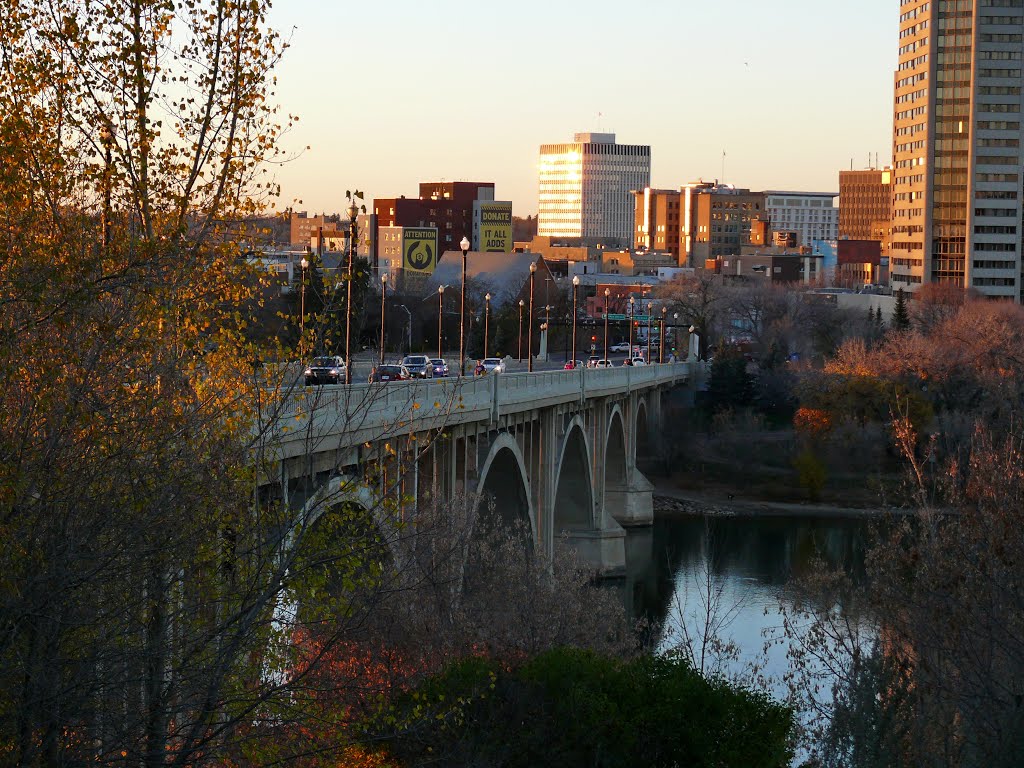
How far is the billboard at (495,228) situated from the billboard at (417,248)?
18114 mm

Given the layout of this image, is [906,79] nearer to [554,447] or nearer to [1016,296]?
[1016,296]

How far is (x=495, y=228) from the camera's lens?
188625 mm

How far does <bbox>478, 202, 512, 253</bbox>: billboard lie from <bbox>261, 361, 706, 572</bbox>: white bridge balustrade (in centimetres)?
11264

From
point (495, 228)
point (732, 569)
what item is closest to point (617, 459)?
point (732, 569)

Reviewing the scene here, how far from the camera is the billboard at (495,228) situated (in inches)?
7416

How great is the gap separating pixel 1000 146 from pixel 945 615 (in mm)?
97426

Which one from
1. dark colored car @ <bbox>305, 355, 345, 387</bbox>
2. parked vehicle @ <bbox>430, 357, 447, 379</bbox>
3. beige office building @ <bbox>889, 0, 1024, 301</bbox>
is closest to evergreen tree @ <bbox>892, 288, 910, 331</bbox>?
beige office building @ <bbox>889, 0, 1024, 301</bbox>

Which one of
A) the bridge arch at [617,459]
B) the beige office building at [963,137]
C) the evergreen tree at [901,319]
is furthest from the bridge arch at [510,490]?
the beige office building at [963,137]

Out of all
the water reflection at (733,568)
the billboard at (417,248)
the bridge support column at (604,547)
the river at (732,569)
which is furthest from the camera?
the billboard at (417,248)

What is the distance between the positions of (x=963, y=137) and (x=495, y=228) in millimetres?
85081

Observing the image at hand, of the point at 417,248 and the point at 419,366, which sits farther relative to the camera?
the point at 417,248

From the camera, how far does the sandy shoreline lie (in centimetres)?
6738

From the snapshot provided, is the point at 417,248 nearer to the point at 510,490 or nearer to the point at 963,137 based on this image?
the point at 963,137

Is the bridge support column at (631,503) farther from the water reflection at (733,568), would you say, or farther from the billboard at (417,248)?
the billboard at (417,248)
